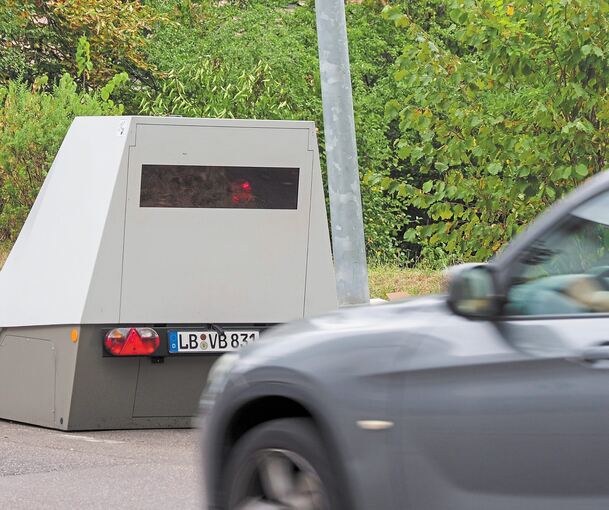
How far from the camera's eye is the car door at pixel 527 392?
430cm

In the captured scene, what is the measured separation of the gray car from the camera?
171 inches

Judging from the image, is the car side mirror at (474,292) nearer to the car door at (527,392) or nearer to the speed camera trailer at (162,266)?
the car door at (527,392)

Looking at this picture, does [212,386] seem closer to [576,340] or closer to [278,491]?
[278,491]

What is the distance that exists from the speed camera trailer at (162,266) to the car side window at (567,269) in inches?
215

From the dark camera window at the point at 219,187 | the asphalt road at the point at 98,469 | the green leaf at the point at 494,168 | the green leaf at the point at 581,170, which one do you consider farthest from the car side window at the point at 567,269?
the green leaf at the point at 494,168

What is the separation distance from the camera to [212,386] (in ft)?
18.0

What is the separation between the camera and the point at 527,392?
4398mm

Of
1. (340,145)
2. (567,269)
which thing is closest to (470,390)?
(567,269)

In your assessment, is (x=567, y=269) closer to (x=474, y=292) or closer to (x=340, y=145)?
(x=474, y=292)

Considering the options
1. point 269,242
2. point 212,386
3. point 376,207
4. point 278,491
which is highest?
point 376,207

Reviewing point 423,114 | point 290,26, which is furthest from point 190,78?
point 423,114

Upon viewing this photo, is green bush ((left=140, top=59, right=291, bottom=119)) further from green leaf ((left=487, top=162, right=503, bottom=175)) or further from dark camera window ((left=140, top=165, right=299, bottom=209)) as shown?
dark camera window ((left=140, top=165, right=299, bottom=209))

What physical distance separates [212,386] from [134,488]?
2.49 meters

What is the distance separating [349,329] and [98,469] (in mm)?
3918
